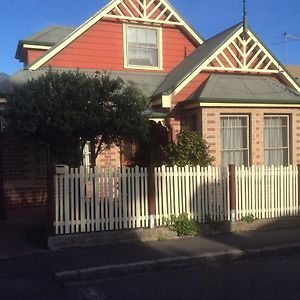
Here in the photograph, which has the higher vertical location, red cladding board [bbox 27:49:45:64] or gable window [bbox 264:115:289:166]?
red cladding board [bbox 27:49:45:64]

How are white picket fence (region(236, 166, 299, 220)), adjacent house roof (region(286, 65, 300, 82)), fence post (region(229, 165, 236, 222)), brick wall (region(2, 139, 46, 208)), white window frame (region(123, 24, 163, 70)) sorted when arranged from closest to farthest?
fence post (region(229, 165, 236, 222)) → white picket fence (region(236, 166, 299, 220)) → brick wall (region(2, 139, 46, 208)) → white window frame (region(123, 24, 163, 70)) → adjacent house roof (region(286, 65, 300, 82))

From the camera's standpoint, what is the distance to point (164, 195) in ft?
30.6

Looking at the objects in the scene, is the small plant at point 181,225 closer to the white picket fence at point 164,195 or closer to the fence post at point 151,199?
the white picket fence at point 164,195

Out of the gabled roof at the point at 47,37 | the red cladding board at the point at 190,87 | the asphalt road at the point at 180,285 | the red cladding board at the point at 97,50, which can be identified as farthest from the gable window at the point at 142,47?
the asphalt road at the point at 180,285

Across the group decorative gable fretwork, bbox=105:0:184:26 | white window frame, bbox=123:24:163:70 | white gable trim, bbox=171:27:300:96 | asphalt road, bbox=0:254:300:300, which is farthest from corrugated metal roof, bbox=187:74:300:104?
asphalt road, bbox=0:254:300:300

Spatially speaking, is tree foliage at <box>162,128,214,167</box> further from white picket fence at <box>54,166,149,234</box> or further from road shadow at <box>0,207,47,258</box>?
road shadow at <box>0,207,47,258</box>

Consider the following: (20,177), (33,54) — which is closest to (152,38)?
(33,54)

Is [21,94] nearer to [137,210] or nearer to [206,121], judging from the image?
[137,210]

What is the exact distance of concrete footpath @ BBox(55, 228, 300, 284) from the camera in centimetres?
705

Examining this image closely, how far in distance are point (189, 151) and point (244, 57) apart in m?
3.69

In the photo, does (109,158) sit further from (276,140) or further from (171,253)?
(171,253)

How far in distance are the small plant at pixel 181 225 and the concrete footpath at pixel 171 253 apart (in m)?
0.20

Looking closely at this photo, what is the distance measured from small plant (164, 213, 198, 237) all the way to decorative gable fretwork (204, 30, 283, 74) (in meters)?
4.63

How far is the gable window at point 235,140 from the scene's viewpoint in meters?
11.9
